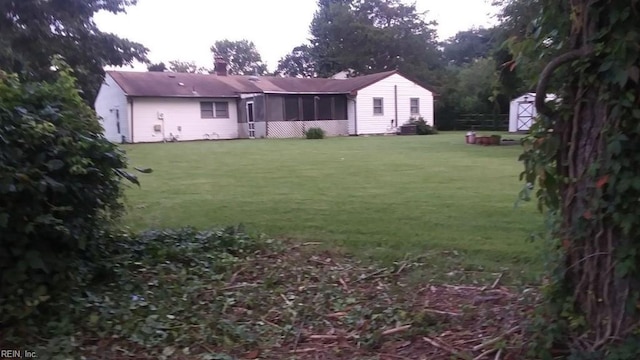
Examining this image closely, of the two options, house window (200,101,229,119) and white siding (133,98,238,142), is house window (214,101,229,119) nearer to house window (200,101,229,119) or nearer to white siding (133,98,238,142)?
house window (200,101,229,119)

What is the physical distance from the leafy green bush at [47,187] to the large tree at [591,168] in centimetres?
267

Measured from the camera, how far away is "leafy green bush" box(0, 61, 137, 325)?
126 inches

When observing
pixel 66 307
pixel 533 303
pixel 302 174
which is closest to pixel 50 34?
pixel 302 174

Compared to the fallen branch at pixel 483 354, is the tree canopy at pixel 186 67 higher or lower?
higher

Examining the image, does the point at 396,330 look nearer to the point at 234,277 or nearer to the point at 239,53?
the point at 234,277

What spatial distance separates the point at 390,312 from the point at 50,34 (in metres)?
20.4

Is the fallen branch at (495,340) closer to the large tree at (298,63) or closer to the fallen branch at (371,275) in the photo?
the fallen branch at (371,275)

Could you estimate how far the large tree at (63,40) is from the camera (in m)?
19.0

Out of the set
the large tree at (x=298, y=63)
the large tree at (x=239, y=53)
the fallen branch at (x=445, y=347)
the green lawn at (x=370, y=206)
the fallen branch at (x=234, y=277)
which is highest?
the large tree at (x=239, y=53)

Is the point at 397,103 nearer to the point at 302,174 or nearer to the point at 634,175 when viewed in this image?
the point at 302,174

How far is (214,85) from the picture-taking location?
31719 mm

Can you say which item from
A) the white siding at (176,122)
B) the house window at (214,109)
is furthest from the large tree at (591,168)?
the house window at (214,109)

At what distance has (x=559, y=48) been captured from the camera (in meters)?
2.67

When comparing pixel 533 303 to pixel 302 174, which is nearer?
pixel 533 303
